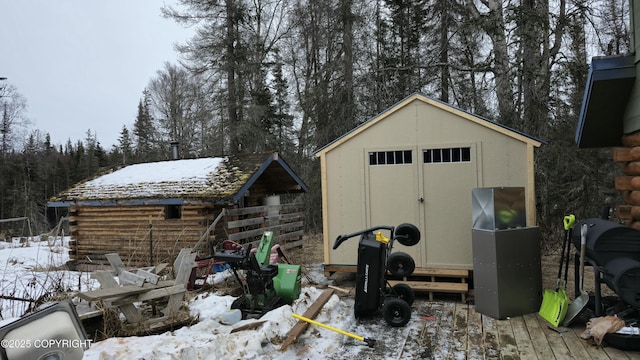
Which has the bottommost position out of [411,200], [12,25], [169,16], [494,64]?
[411,200]

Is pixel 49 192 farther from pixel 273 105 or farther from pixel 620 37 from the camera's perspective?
pixel 620 37

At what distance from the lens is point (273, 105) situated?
19.5 metres

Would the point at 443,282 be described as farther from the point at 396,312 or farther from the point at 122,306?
the point at 122,306

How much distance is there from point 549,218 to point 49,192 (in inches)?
1638

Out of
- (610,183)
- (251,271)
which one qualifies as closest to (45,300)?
(251,271)

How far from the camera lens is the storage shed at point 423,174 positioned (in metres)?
6.32

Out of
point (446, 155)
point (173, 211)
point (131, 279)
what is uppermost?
point (446, 155)

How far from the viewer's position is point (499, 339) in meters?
4.52

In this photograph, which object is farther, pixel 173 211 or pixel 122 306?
pixel 173 211

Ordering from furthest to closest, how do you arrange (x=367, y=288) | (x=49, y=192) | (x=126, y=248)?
(x=49, y=192), (x=126, y=248), (x=367, y=288)

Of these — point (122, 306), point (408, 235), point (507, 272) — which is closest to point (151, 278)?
point (122, 306)

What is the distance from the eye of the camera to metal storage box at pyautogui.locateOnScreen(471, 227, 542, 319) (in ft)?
17.3

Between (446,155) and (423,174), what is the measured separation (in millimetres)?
493

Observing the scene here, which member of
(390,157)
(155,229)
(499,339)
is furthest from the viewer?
(155,229)
